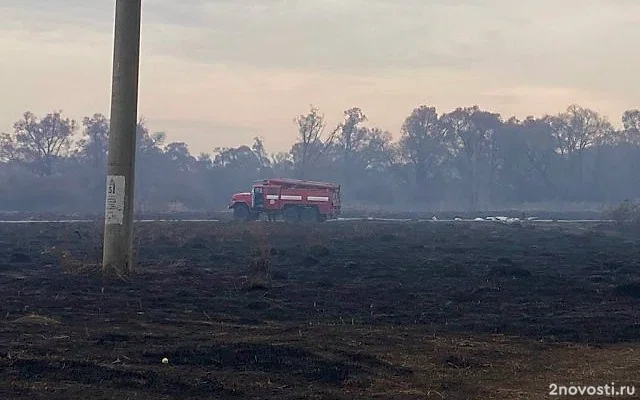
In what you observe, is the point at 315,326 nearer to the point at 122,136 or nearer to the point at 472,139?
the point at 122,136

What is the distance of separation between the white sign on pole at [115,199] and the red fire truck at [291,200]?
3248 centimetres

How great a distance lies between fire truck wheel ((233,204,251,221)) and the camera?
54438mm

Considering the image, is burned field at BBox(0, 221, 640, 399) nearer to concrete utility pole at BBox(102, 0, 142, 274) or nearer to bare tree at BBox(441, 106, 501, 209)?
concrete utility pole at BBox(102, 0, 142, 274)

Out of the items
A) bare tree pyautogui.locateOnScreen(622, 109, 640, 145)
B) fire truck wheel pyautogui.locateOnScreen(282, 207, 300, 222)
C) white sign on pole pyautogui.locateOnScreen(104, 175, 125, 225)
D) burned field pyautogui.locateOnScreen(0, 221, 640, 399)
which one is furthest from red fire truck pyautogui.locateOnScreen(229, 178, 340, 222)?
bare tree pyautogui.locateOnScreen(622, 109, 640, 145)

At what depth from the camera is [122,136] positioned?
20.0 metres

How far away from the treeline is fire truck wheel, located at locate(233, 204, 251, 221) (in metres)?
41.8

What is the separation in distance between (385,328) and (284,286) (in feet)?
19.1

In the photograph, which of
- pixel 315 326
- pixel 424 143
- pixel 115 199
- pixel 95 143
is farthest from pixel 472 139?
pixel 315 326

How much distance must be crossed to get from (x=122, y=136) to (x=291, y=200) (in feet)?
109

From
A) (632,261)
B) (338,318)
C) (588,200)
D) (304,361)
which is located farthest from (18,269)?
(588,200)

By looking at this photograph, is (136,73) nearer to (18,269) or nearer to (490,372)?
(18,269)

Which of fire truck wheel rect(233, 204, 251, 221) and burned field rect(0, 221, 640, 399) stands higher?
fire truck wheel rect(233, 204, 251, 221)

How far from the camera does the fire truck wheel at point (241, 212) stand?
54.4 meters

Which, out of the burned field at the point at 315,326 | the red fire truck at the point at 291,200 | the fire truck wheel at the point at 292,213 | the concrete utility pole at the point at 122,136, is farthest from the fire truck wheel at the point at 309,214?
the concrete utility pole at the point at 122,136
